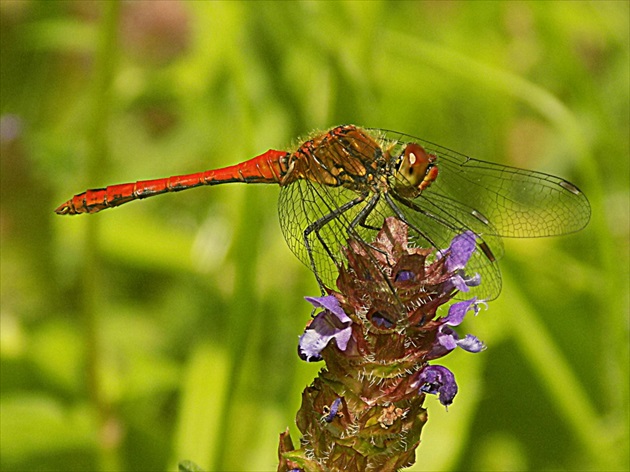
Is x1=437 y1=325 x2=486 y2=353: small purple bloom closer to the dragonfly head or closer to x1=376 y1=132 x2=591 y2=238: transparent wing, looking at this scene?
the dragonfly head

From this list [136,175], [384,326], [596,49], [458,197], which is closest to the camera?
[384,326]

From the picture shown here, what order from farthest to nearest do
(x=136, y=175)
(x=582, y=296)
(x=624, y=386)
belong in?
1. (x=136, y=175)
2. (x=582, y=296)
3. (x=624, y=386)

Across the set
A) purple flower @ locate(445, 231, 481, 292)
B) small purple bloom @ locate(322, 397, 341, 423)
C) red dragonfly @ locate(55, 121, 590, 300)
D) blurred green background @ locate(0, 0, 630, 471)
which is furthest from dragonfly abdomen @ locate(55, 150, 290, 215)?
small purple bloom @ locate(322, 397, 341, 423)

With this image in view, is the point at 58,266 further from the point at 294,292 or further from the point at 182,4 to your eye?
the point at 182,4

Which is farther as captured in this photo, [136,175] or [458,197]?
[136,175]

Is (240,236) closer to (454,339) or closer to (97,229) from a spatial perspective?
(97,229)

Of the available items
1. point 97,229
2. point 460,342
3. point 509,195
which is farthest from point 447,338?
point 97,229

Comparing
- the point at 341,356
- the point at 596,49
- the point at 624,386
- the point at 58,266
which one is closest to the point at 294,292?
the point at 58,266
